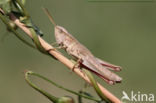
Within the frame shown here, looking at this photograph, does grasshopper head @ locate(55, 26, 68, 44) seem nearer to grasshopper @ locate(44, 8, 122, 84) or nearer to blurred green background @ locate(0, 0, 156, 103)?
grasshopper @ locate(44, 8, 122, 84)

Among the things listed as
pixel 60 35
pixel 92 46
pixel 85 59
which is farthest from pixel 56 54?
pixel 92 46

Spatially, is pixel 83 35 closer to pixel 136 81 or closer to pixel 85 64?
pixel 136 81

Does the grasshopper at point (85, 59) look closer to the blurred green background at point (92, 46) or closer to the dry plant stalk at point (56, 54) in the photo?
the dry plant stalk at point (56, 54)

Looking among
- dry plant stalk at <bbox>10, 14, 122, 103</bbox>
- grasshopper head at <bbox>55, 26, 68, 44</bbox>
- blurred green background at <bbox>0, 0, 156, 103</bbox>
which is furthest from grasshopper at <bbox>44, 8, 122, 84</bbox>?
blurred green background at <bbox>0, 0, 156, 103</bbox>

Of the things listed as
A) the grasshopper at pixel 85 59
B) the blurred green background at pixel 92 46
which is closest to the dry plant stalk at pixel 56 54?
the grasshopper at pixel 85 59

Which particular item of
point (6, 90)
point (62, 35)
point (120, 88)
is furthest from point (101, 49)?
point (62, 35)

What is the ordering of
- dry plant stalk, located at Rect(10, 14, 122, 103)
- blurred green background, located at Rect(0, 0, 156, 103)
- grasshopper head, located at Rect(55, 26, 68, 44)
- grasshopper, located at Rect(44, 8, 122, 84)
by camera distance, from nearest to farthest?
1. dry plant stalk, located at Rect(10, 14, 122, 103)
2. grasshopper, located at Rect(44, 8, 122, 84)
3. grasshopper head, located at Rect(55, 26, 68, 44)
4. blurred green background, located at Rect(0, 0, 156, 103)
